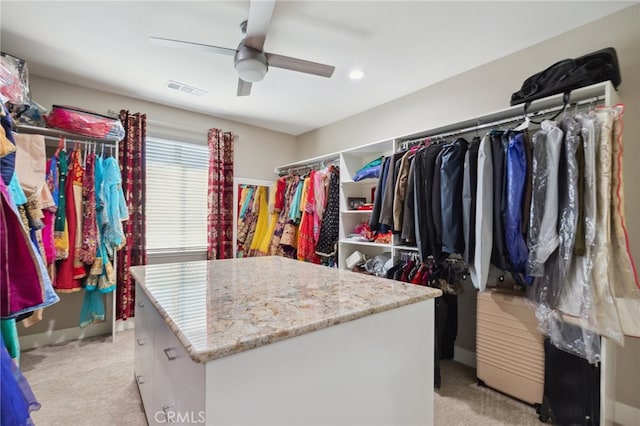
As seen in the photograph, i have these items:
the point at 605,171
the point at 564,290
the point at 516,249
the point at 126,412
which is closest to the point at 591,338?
the point at 564,290

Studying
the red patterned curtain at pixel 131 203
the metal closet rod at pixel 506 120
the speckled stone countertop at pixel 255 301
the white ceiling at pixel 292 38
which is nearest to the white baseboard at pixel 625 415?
the speckled stone countertop at pixel 255 301

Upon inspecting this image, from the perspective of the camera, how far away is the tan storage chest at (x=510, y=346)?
1.77m

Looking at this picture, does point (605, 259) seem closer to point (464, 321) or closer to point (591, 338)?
point (591, 338)

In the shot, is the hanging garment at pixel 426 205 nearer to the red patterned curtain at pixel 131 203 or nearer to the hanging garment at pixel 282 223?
the hanging garment at pixel 282 223

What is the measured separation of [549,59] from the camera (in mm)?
2061

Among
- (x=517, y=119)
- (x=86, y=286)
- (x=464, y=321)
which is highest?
(x=517, y=119)

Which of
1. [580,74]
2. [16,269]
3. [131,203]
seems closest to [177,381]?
[16,269]

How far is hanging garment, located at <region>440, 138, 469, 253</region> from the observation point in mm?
1926

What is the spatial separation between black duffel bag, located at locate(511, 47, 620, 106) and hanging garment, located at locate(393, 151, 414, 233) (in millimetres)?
904

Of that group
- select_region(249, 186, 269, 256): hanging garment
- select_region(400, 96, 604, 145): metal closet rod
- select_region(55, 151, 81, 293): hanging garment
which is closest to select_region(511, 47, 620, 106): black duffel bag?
select_region(400, 96, 604, 145): metal closet rod

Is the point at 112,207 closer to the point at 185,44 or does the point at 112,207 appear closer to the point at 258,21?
the point at 185,44

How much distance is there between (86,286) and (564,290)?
3.61m

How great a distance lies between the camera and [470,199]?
1853 mm

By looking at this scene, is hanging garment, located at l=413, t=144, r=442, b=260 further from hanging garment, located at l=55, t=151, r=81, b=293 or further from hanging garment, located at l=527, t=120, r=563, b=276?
hanging garment, located at l=55, t=151, r=81, b=293
